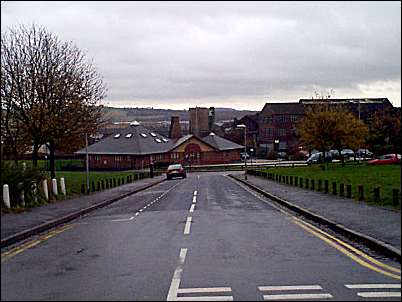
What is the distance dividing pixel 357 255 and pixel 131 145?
275 ft

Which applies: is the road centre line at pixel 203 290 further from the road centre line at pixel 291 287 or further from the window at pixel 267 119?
the window at pixel 267 119

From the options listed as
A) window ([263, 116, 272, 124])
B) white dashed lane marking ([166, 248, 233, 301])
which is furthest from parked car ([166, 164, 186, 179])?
window ([263, 116, 272, 124])

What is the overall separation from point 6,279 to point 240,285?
310cm

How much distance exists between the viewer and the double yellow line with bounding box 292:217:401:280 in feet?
30.6

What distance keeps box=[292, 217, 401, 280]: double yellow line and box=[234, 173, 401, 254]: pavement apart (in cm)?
56

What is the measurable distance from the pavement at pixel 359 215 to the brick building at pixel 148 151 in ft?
217

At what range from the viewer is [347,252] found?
11305 millimetres

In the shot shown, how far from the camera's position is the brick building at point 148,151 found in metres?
92.2

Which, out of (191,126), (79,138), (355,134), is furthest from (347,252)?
(191,126)

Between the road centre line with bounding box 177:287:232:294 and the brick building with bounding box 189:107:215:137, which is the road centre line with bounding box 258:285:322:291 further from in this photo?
the brick building with bounding box 189:107:215:137

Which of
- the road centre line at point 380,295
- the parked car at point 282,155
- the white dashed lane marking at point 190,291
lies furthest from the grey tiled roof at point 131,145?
the road centre line at point 380,295

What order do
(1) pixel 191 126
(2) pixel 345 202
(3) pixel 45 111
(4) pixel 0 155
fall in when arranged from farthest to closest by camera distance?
1. (1) pixel 191 126
2. (3) pixel 45 111
3. (2) pixel 345 202
4. (4) pixel 0 155

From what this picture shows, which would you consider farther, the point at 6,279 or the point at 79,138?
the point at 79,138

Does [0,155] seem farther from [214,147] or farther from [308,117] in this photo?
[214,147]
